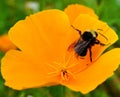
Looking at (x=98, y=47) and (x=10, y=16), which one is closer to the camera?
(x=98, y=47)

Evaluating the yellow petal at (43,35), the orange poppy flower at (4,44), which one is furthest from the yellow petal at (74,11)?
the orange poppy flower at (4,44)

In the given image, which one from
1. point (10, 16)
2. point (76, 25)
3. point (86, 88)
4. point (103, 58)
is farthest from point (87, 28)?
point (10, 16)

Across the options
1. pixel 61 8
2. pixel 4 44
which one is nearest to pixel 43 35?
pixel 61 8

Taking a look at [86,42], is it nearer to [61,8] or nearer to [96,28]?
[96,28]

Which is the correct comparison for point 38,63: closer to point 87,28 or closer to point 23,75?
point 23,75

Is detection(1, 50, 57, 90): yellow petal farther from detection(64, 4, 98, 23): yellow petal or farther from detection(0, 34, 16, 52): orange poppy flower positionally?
detection(0, 34, 16, 52): orange poppy flower

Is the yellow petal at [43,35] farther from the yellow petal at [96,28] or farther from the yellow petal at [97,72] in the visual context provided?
the yellow petal at [97,72]
